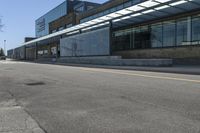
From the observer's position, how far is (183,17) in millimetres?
32094

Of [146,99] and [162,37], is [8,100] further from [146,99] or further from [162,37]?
[162,37]

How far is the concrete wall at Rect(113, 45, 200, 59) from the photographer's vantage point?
2949cm

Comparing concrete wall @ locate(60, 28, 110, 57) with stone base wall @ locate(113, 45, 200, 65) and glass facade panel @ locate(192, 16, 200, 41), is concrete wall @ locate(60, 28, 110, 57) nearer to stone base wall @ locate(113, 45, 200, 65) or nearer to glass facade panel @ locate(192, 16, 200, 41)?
stone base wall @ locate(113, 45, 200, 65)

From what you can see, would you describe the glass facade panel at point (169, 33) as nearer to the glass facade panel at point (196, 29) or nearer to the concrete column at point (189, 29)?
the concrete column at point (189, 29)

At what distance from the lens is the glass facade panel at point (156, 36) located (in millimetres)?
35469

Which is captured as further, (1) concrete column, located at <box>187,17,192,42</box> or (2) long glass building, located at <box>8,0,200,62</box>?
(1) concrete column, located at <box>187,17,192,42</box>

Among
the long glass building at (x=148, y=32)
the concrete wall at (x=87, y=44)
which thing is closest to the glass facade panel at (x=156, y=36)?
the long glass building at (x=148, y=32)

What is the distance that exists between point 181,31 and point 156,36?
4.43 m

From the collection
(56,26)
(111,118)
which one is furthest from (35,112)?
(56,26)

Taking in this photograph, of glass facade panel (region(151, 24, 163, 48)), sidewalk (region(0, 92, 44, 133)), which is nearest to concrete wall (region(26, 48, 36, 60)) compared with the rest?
glass facade panel (region(151, 24, 163, 48))

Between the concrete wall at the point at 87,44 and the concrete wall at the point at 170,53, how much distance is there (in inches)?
150

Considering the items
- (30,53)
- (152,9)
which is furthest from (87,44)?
(30,53)

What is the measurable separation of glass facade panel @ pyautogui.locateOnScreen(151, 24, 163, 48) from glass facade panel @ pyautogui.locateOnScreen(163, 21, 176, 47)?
2.32 feet

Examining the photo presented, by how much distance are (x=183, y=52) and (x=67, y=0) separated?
59617mm
